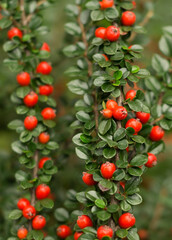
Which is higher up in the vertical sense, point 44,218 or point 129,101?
point 129,101

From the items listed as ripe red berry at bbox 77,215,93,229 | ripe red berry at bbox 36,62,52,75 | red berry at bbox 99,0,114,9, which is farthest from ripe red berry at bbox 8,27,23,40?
ripe red berry at bbox 77,215,93,229

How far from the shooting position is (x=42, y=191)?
1.21 metres

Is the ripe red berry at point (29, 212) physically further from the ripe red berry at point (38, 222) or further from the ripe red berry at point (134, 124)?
the ripe red berry at point (134, 124)

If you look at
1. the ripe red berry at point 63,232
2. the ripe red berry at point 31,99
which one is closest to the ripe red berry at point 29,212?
the ripe red berry at point 63,232

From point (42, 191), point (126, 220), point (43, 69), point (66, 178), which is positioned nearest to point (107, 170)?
point (126, 220)

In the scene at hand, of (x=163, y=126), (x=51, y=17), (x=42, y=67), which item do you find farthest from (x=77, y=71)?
(x=51, y=17)

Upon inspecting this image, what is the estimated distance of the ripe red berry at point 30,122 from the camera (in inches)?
49.1

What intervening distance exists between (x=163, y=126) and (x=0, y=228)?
2.95 feet

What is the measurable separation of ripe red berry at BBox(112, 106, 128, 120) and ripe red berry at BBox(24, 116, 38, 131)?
0.33 meters

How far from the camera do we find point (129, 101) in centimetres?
109

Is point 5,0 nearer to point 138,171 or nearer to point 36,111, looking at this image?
point 36,111

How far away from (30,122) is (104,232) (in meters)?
0.48

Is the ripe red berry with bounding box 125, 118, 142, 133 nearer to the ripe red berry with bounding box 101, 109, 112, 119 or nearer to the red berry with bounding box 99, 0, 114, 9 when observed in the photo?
the ripe red berry with bounding box 101, 109, 112, 119

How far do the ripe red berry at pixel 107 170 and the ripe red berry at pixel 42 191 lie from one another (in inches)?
10.8
